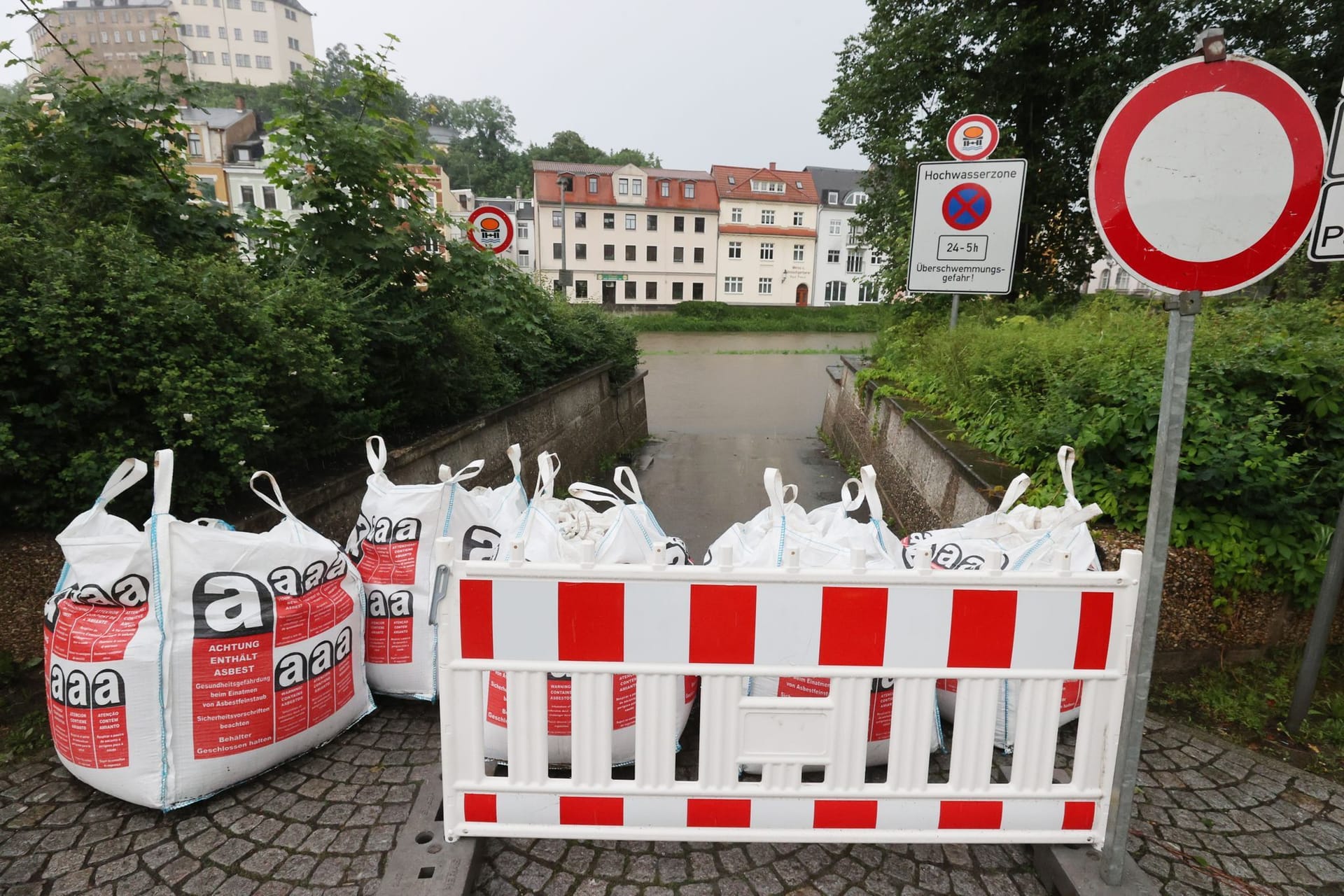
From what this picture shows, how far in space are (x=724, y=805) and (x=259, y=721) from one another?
1.64 meters

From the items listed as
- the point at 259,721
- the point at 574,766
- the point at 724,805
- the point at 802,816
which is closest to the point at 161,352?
the point at 259,721

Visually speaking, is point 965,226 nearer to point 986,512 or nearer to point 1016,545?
point 986,512

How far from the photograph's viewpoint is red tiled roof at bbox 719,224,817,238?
5678 cm

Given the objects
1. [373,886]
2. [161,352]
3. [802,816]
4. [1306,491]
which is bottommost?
[373,886]

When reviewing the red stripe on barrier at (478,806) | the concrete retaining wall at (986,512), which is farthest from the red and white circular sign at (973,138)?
the red stripe on barrier at (478,806)

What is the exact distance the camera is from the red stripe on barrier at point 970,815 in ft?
7.43

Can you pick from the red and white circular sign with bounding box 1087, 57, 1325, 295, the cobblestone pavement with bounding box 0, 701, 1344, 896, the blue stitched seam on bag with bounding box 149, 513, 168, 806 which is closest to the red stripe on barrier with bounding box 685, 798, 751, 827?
the cobblestone pavement with bounding box 0, 701, 1344, 896

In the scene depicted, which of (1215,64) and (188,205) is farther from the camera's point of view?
(188,205)

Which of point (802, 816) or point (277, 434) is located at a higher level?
point (277, 434)

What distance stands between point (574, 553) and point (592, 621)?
667mm

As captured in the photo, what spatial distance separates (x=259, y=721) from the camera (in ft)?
8.57

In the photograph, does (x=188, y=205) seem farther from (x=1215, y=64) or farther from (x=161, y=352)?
(x=1215, y=64)

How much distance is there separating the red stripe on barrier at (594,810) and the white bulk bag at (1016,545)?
126 centimetres

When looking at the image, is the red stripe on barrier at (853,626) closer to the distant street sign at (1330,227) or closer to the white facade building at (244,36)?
the distant street sign at (1330,227)
